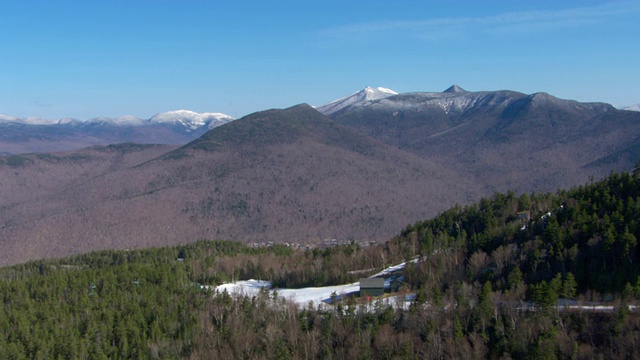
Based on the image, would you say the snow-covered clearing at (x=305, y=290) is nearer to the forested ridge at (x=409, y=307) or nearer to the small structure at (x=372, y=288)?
the forested ridge at (x=409, y=307)

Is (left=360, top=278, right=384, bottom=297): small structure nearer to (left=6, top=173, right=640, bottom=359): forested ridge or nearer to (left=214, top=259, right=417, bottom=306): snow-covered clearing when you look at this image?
(left=6, top=173, right=640, bottom=359): forested ridge

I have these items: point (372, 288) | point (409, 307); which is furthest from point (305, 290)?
point (409, 307)

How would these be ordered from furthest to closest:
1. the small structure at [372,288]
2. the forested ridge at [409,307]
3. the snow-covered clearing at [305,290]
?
1. the snow-covered clearing at [305,290]
2. the small structure at [372,288]
3. the forested ridge at [409,307]

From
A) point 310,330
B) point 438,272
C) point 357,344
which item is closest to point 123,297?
point 310,330

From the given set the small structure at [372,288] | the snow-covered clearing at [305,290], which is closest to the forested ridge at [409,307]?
the snow-covered clearing at [305,290]

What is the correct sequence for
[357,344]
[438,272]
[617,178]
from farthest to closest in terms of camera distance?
[617,178], [438,272], [357,344]

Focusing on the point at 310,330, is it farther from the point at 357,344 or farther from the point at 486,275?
the point at 486,275

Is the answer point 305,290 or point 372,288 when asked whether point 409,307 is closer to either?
point 372,288

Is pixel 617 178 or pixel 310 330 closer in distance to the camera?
pixel 310 330

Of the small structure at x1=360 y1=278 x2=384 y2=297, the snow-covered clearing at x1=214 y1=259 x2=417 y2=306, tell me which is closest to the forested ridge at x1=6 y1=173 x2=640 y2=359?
the snow-covered clearing at x1=214 y1=259 x2=417 y2=306
